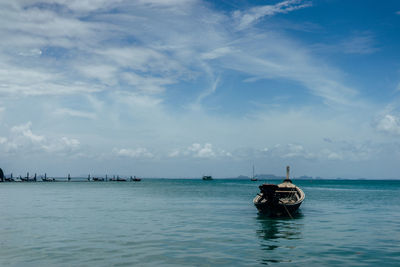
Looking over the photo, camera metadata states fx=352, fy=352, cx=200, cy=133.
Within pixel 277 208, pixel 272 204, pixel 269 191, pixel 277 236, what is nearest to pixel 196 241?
pixel 277 236

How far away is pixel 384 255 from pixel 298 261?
203 inches

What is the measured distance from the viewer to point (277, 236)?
2389 centimetres

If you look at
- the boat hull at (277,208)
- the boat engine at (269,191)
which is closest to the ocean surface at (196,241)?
the boat hull at (277,208)

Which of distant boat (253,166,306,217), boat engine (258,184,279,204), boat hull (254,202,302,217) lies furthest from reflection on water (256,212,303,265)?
boat engine (258,184,279,204)

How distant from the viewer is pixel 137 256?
17.6 meters

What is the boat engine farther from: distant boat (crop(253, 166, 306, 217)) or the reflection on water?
the reflection on water

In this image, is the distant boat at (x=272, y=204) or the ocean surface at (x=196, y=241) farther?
the distant boat at (x=272, y=204)

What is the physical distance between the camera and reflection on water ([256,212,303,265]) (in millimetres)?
18031

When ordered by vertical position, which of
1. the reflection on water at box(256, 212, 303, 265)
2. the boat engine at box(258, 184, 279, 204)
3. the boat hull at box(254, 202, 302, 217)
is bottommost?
the reflection on water at box(256, 212, 303, 265)

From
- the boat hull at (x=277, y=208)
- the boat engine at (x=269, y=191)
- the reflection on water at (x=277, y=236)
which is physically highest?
the boat engine at (x=269, y=191)

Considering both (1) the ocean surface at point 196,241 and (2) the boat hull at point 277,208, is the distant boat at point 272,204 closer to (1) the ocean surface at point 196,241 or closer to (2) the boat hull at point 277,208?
(2) the boat hull at point 277,208

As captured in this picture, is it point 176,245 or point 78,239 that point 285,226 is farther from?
point 78,239

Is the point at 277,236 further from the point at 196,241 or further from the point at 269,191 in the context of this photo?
the point at 269,191

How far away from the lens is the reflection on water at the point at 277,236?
18.0 m
